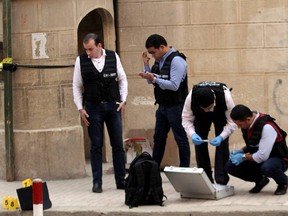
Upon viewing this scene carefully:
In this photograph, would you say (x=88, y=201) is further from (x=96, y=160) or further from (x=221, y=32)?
(x=221, y=32)

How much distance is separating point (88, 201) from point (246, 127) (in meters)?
1.92

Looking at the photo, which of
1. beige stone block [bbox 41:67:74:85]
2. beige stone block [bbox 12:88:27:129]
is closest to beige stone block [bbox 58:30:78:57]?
beige stone block [bbox 41:67:74:85]

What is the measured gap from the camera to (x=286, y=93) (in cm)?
1095

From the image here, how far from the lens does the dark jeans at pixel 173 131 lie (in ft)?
29.9

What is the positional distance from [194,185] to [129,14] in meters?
3.54

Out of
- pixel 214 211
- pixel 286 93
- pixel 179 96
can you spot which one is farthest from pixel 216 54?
pixel 214 211

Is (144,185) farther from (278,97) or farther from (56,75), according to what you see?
(278,97)

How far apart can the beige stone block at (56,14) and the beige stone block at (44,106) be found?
80 centimetres

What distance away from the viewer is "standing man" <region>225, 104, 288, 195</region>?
26.8ft

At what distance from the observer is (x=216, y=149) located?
871 centimetres

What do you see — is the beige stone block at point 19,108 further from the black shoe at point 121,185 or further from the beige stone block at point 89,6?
the black shoe at point 121,185

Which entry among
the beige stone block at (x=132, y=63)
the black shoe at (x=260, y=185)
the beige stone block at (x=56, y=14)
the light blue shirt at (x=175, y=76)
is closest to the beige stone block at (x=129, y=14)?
the beige stone block at (x=132, y=63)

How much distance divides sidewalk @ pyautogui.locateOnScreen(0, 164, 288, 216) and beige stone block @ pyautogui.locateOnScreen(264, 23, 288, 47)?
228cm

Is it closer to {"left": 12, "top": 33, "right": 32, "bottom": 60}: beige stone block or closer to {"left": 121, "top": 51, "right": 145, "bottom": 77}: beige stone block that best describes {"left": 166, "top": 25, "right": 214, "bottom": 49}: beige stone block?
{"left": 121, "top": 51, "right": 145, "bottom": 77}: beige stone block
